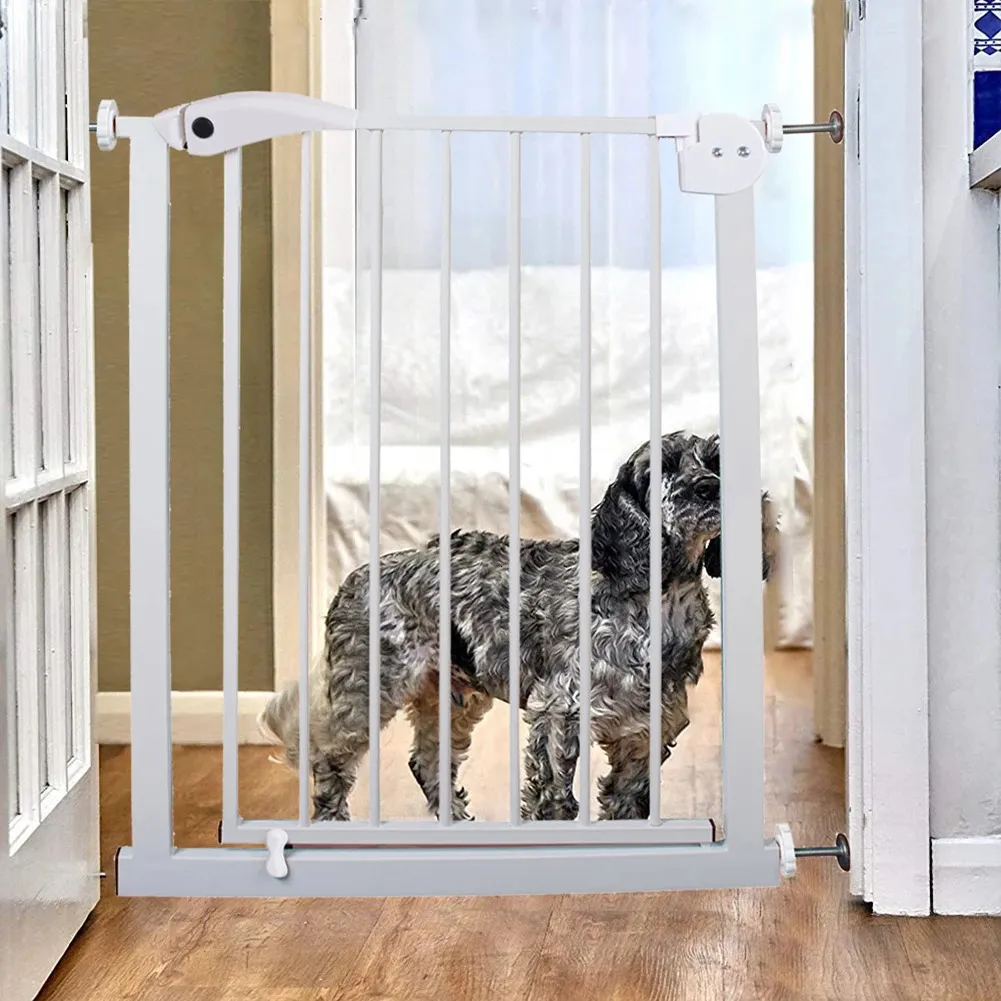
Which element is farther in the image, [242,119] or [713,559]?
[713,559]

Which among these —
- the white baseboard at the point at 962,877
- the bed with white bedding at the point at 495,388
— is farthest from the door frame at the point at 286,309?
the white baseboard at the point at 962,877

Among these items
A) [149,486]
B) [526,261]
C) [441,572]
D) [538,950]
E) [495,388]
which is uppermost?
[526,261]

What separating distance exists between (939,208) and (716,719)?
721 millimetres

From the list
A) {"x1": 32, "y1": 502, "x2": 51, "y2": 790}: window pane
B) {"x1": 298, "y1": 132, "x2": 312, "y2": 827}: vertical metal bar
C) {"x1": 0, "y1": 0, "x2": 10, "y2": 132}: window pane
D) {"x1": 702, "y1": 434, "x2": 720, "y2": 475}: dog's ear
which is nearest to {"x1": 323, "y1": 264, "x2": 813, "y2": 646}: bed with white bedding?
{"x1": 702, "y1": 434, "x2": 720, "y2": 475}: dog's ear

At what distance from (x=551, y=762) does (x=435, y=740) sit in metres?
0.16

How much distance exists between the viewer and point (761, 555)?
58.1 inches

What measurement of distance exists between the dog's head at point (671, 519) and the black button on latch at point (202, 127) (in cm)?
65

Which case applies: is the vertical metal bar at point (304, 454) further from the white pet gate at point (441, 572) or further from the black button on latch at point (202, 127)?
the black button on latch at point (202, 127)

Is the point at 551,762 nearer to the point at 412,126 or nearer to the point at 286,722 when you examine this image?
the point at 286,722

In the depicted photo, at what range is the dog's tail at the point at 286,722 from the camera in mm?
1621

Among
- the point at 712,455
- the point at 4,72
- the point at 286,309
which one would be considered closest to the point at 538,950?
the point at 712,455

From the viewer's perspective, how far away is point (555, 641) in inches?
61.6

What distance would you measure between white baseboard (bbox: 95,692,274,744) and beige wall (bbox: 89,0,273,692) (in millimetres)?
32

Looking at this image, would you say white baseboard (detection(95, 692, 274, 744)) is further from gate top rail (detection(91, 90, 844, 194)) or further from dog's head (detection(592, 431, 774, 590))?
gate top rail (detection(91, 90, 844, 194))
